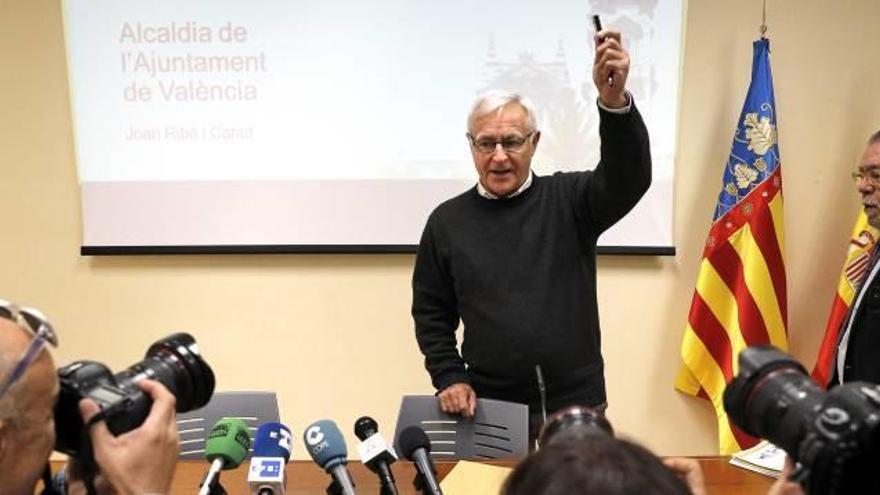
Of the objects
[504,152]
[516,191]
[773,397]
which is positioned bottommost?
[773,397]

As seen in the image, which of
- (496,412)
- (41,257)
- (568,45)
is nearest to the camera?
(496,412)

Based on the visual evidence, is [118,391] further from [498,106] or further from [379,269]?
[379,269]

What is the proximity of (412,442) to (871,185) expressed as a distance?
5.32 ft

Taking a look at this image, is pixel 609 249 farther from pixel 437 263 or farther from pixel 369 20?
pixel 369 20

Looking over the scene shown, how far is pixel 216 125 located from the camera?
8.93ft

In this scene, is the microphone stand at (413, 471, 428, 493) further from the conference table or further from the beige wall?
the beige wall

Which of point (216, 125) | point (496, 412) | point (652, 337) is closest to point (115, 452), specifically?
point (496, 412)

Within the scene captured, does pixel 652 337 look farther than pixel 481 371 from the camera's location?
Yes

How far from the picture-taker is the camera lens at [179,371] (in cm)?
109

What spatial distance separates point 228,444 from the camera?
128cm

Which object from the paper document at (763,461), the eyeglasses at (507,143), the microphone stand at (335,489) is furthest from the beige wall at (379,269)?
the microphone stand at (335,489)

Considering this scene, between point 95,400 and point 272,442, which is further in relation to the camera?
point 272,442

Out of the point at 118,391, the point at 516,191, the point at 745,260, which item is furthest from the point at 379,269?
the point at 118,391

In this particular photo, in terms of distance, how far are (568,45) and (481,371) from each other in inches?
52.8
